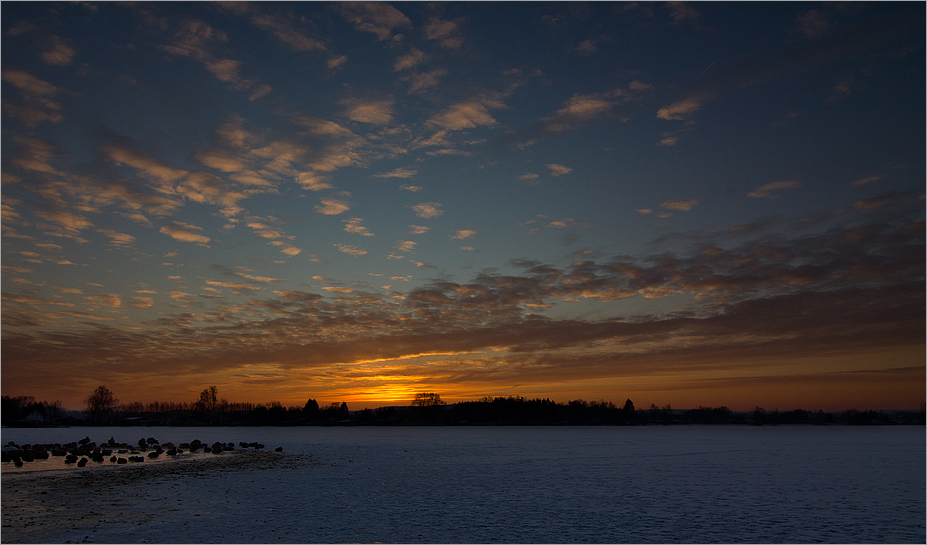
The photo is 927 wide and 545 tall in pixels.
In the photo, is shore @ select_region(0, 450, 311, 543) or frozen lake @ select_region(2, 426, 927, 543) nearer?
shore @ select_region(0, 450, 311, 543)

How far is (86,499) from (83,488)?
17.7 feet

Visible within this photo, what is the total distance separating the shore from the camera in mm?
21797

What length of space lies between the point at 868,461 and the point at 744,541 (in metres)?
52.4

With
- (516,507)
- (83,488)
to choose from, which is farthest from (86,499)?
(516,507)

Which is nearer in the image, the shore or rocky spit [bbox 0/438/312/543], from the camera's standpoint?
the shore

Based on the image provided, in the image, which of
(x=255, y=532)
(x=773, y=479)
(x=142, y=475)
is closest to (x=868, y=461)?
(x=773, y=479)

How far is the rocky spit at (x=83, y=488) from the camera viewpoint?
22.4 m

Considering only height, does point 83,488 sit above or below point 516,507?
below

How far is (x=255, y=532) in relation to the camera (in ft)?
73.3

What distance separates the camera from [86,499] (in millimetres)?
29016

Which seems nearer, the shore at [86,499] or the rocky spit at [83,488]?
the shore at [86,499]

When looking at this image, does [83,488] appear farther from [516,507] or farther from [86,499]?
[516,507]

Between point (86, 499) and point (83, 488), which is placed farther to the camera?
point (83, 488)

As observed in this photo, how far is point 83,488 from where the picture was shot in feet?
109
